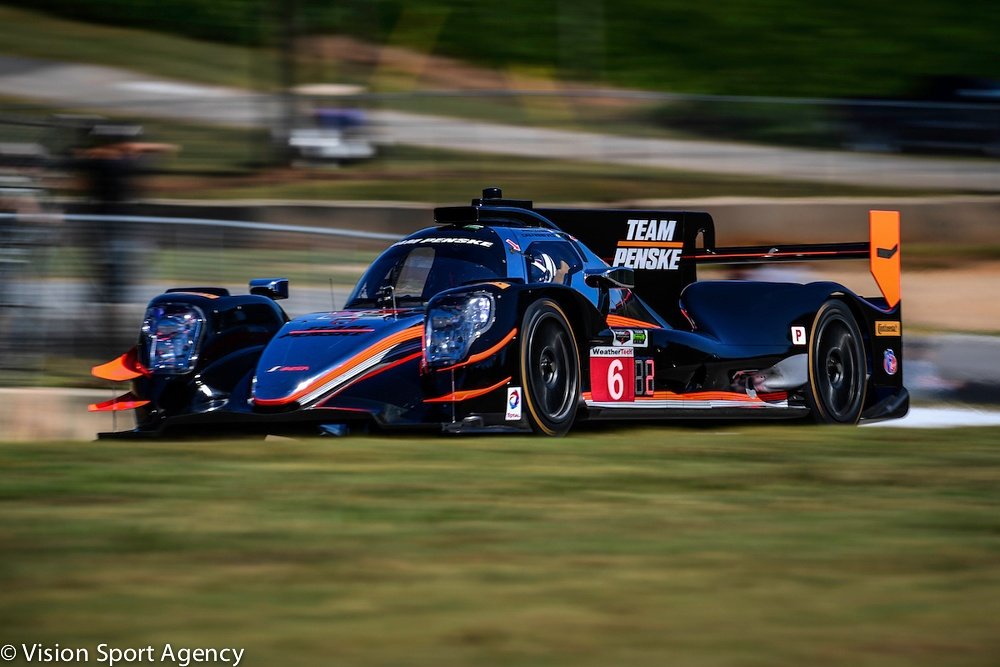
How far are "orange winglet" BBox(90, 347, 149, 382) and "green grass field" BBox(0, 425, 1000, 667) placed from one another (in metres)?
0.86

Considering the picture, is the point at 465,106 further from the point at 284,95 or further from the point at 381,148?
the point at 284,95

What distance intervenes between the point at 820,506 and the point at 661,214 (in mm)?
4393

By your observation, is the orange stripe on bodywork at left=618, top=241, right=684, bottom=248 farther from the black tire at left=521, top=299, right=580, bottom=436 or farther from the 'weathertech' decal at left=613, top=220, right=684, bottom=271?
the black tire at left=521, top=299, right=580, bottom=436

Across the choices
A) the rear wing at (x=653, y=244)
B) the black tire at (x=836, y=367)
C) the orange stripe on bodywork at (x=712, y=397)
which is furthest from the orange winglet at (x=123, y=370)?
the black tire at (x=836, y=367)

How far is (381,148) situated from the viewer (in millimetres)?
19859

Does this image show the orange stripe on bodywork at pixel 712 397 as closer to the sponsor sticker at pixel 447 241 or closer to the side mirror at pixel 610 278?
the side mirror at pixel 610 278

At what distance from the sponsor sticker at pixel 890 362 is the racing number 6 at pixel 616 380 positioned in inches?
98.9

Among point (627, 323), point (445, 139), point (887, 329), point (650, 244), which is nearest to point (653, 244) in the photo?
point (650, 244)

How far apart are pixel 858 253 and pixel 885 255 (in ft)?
0.76

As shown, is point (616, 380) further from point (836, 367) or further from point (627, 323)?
point (836, 367)

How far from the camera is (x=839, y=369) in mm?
9656

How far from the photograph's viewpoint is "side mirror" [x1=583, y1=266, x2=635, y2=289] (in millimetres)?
8516

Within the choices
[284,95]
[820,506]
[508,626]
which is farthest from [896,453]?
[284,95]

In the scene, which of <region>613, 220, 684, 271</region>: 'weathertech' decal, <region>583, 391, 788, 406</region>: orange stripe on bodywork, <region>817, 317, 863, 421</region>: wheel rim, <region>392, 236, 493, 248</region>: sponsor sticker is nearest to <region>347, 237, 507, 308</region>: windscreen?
<region>392, 236, 493, 248</region>: sponsor sticker
